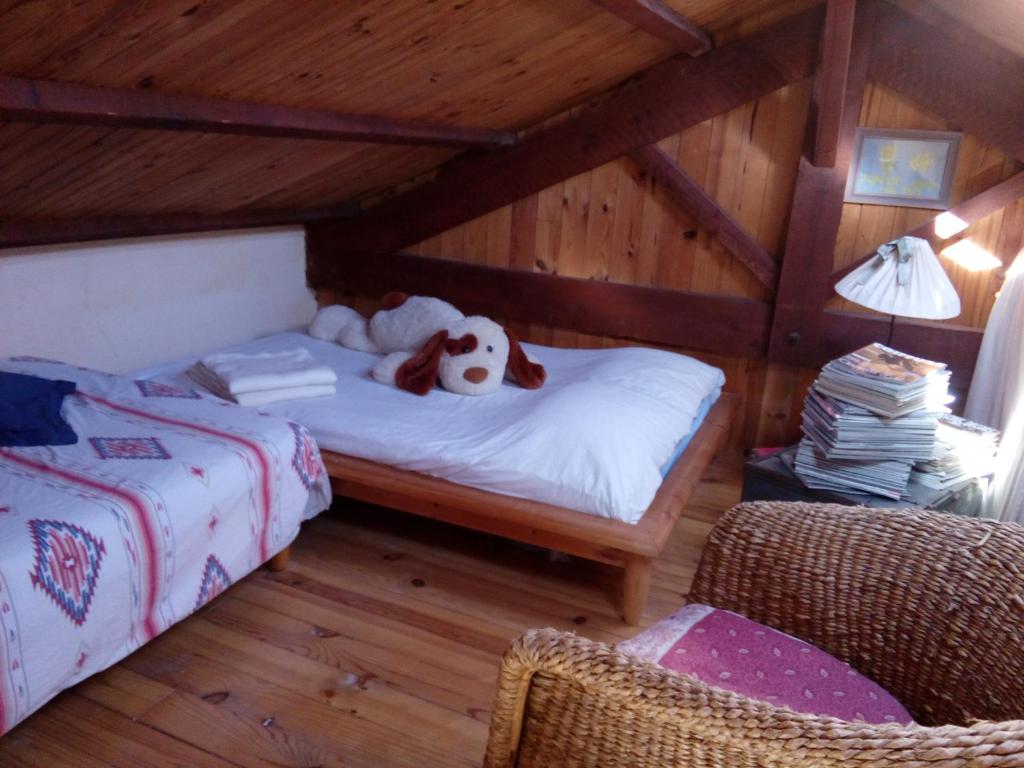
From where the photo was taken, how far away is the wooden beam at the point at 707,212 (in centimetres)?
319

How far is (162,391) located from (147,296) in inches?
30.3

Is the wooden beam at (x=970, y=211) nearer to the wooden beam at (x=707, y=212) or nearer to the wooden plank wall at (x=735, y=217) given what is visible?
the wooden plank wall at (x=735, y=217)

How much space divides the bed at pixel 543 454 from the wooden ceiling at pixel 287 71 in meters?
0.80

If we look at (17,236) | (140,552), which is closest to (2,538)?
(140,552)

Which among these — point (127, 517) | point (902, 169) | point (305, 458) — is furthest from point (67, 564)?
point (902, 169)

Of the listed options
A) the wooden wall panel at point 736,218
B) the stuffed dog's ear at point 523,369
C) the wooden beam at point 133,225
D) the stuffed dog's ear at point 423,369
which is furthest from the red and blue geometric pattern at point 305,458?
the wooden wall panel at point 736,218

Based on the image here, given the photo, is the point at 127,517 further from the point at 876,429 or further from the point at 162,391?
the point at 876,429

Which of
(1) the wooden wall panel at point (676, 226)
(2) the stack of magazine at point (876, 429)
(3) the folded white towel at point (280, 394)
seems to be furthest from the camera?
(1) the wooden wall panel at point (676, 226)

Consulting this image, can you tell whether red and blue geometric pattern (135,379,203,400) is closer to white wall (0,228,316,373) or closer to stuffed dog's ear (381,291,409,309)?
white wall (0,228,316,373)

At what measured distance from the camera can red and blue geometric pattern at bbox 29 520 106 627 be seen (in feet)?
5.23

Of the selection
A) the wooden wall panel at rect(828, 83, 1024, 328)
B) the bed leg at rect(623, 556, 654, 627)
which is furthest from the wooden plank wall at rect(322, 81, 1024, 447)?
the bed leg at rect(623, 556, 654, 627)

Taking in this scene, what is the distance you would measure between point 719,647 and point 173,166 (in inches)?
86.9

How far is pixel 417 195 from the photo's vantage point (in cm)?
373

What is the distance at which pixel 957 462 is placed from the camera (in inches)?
92.3
